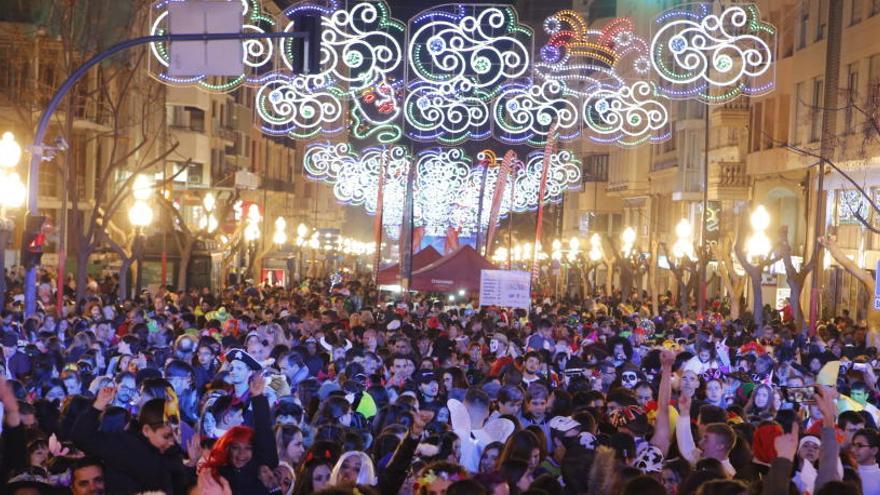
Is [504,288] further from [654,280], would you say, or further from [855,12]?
[654,280]

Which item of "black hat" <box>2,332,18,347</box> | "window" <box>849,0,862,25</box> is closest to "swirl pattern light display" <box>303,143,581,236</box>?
"window" <box>849,0,862,25</box>

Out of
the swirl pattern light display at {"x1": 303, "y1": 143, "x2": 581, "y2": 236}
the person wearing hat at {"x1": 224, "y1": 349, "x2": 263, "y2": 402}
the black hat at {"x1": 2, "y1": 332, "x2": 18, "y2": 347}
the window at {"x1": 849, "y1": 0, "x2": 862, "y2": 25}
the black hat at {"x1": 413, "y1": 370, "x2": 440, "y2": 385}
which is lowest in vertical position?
the black hat at {"x1": 2, "y1": 332, "x2": 18, "y2": 347}

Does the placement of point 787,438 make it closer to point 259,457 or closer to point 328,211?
point 259,457

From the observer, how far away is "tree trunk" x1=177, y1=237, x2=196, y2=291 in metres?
44.2

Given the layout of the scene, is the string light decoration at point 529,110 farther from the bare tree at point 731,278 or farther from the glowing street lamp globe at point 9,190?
the bare tree at point 731,278

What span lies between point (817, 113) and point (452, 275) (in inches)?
499

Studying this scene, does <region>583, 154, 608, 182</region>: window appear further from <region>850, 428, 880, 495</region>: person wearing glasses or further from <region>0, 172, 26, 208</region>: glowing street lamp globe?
<region>850, 428, 880, 495</region>: person wearing glasses

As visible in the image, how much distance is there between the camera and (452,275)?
2981cm

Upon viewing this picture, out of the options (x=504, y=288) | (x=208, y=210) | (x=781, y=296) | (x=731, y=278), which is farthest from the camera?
(x=208, y=210)

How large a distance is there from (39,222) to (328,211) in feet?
309

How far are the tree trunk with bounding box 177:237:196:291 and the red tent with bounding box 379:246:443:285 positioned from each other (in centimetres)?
1096

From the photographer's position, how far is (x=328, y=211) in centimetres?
11462

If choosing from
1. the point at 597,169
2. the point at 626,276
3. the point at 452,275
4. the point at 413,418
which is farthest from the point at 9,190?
the point at 597,169

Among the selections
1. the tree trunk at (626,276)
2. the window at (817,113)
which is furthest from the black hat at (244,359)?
the tree trunk at (626,276)
